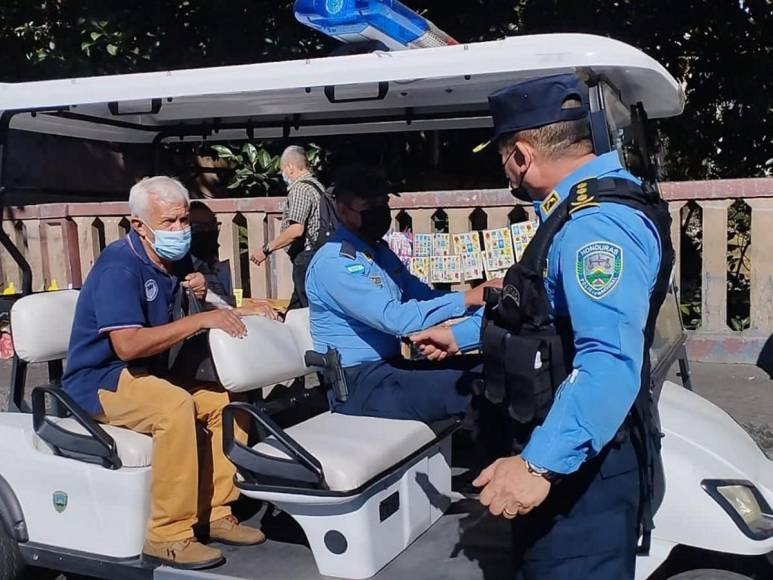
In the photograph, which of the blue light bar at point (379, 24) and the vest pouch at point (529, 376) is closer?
the vest pouch at point (529, 376)

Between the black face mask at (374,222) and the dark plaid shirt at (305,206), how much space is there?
8.66ft

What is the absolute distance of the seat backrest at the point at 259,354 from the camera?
3133 millimetres

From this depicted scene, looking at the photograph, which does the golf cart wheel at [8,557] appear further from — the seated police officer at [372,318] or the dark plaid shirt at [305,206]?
the dark plaid shirt at [305,206]

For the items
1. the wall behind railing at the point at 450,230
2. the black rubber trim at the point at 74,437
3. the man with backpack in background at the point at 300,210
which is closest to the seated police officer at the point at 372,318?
the black rubber trim at the point at 74,437

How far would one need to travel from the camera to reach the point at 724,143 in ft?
28.8

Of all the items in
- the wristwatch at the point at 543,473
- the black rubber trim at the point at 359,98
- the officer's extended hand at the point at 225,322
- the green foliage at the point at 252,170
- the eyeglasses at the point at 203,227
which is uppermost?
the black rubber trim at the point at 359,98

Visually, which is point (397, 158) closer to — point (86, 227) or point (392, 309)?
point (86, 227)

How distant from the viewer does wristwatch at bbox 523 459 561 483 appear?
184 cm

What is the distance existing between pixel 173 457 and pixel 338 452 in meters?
0.59

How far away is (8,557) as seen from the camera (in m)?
3.23

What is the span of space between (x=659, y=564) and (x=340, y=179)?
1.71m

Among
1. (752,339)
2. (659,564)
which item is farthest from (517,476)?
(752,339)

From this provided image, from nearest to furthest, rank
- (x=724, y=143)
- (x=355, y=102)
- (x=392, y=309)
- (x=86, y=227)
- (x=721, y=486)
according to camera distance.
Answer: (x=721, y=486), (x=392, y=309), (x=355, y=102), (x=86, y=227), (x=724, y=143)

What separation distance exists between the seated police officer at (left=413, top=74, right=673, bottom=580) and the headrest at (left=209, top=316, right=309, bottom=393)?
1295 millimetres
